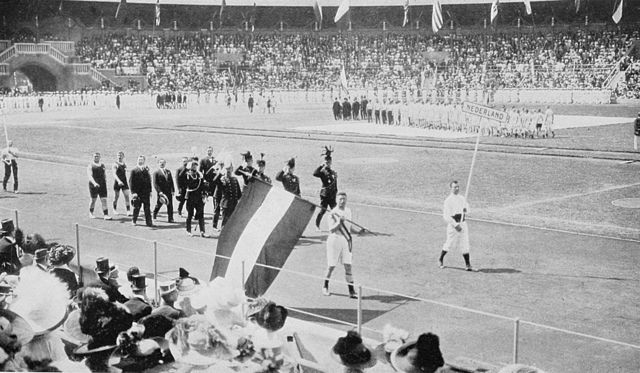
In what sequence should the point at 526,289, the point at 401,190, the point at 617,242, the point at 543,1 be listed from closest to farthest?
1. the point at 526,289
2. the point at 617,242
3. the point at 401,190
4. the point at 543,1

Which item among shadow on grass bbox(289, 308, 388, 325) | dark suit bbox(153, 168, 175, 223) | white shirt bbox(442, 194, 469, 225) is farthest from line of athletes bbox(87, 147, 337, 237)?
shadow on grass bbox(289, 308, 388, 325)

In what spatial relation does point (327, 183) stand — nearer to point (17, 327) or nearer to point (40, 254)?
point (40, 254)

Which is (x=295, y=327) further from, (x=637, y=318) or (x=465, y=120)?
(x=465, y=120)

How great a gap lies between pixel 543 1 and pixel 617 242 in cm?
4130

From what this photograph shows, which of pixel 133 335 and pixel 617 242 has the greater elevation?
pixel 133 335

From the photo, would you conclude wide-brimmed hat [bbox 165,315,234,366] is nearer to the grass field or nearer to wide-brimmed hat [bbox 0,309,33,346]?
wide-brimmed hat [bbox 0,309,33,346]

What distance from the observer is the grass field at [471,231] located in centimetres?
879

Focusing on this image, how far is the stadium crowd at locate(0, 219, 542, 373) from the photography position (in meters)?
4.45

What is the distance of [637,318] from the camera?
8.98 m

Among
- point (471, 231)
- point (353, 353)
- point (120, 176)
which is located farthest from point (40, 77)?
point (353, 353)

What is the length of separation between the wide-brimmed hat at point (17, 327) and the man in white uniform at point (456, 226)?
7531 mm

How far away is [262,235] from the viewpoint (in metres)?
7.94

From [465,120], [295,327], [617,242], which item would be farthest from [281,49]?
[295,327]

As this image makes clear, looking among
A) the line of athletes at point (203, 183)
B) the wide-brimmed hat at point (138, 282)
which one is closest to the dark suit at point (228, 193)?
the line of athletes at point (203, 183)
